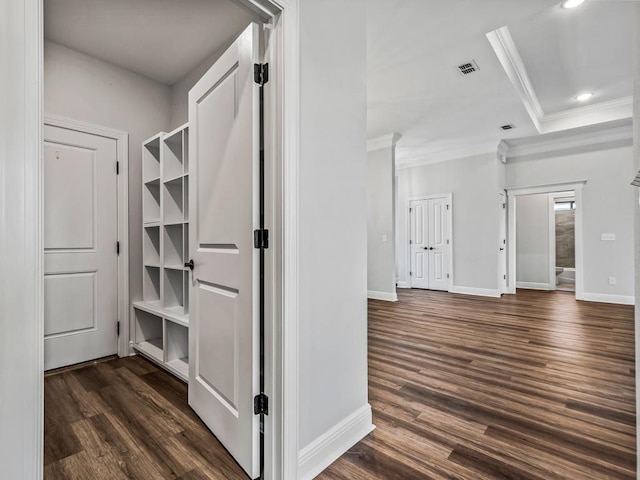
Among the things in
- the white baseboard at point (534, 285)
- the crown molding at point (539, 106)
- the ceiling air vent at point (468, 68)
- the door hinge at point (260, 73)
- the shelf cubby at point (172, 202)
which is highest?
the crown molding at point (539, 106)

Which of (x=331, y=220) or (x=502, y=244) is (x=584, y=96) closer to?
(x=502, y=244)

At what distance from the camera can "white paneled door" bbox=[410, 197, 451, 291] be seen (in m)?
6.63

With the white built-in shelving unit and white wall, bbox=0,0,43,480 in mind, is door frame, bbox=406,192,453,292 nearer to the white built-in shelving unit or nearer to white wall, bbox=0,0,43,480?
the white built-in shelving unit

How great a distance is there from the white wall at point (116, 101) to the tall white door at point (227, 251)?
161 centimetres

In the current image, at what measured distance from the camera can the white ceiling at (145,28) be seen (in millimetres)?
2348

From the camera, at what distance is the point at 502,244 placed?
6102mm

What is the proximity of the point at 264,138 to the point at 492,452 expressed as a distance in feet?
6.16

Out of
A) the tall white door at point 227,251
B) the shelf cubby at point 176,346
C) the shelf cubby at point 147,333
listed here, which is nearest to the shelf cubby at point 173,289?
the shelf cubby at point 176,346

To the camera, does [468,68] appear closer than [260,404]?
No

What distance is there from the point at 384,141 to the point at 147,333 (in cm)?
476

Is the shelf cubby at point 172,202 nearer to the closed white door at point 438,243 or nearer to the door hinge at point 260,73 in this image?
the door hinge at point 260,73

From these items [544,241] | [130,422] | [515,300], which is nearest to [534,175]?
[544,241]

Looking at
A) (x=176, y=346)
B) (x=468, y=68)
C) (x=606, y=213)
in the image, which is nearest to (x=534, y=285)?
(x=606, y=213)

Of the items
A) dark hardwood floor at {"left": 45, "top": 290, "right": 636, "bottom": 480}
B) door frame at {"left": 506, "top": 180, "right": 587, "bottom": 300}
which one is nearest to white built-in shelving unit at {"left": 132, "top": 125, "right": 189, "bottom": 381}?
dark hardwood floor at {"left": 45, "top": 290, "right": 636, "bottom": 480}
